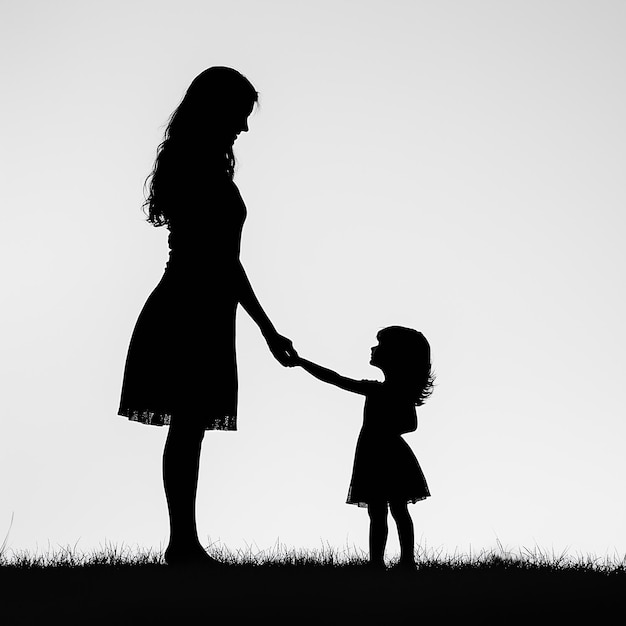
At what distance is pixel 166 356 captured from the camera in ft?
17.0

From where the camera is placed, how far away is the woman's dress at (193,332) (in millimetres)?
5160

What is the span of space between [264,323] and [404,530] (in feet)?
5.35

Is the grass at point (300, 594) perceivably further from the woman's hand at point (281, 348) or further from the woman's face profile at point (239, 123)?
the woman's face profile at point (239, 123)

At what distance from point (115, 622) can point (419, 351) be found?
3.11m

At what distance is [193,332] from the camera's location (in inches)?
205

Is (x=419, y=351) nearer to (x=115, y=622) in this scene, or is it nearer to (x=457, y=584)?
(x=457, y=584)

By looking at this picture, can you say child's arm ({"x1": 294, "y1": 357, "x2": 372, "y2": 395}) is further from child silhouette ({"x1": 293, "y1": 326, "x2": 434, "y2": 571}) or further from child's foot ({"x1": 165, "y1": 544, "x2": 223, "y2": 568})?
child's foot ({"x1": 165, "y1": 544, "x2": 223, "y2": 568})

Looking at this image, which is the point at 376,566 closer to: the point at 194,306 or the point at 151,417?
the point at 151,417

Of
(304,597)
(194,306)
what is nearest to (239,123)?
(194,306)

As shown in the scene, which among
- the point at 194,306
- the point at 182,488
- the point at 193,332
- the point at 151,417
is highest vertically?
the point at 194,306

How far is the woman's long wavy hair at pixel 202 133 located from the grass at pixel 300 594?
86.1 inches

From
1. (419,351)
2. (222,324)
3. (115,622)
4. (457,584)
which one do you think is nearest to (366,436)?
(419,351)

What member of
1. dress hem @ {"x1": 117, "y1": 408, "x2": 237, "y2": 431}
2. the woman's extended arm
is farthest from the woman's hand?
dress hem @ {"x1": 117, "y1": 408, "x2": 237, "y2": 431}

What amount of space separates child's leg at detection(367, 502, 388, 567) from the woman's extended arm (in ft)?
3.78
